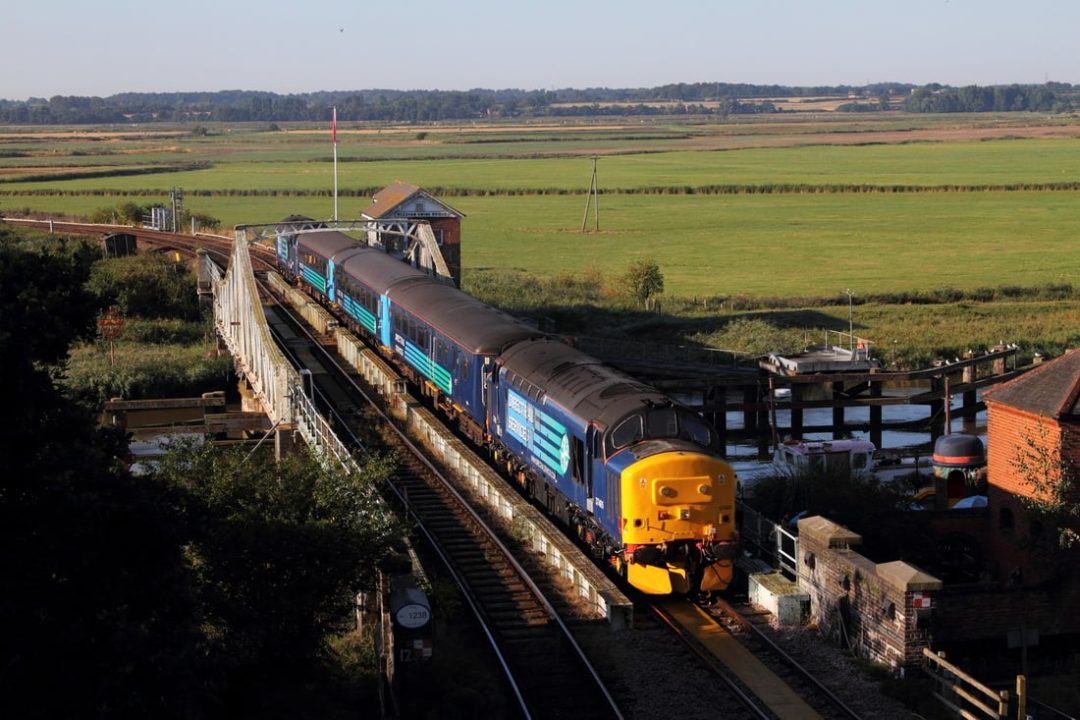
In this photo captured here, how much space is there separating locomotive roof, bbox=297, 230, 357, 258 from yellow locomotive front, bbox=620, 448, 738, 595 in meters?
34.3

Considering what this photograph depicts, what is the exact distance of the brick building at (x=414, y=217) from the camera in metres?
60.9

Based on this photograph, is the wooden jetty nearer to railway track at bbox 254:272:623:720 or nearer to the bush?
railway track at bbox 254:272:623:720

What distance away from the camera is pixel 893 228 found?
106m

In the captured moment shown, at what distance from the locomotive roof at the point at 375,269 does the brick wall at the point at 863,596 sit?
22.8m

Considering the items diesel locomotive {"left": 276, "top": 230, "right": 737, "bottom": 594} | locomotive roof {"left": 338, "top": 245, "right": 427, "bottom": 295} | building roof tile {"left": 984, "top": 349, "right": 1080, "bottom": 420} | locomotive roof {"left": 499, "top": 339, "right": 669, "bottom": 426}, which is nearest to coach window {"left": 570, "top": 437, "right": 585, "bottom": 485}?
diesel locomotive {"left": 276, "top": 230, "right": 737, "bottom": 594}

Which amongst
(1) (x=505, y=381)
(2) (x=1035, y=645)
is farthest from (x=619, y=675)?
(1) (x=505, y=381)

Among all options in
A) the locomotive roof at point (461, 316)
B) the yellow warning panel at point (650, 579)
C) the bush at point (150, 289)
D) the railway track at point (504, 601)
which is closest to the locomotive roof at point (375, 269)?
the locomotive roof at point (461, 316)

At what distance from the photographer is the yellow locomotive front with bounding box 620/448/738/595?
2150 cm

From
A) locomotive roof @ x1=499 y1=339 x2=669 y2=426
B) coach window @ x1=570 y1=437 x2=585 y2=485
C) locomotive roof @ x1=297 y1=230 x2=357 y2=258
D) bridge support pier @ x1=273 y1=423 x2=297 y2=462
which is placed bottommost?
bridge support pier @ x1=273 y1=423 x2=297 y2=462

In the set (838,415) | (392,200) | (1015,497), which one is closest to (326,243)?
(392,200)

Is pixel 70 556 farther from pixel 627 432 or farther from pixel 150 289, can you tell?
pixel 150 289

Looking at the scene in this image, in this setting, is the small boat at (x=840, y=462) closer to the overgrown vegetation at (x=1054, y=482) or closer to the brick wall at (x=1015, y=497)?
the brick wall at (x=1015, y=497)

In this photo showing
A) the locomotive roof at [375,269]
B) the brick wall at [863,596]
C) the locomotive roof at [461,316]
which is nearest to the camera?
the brick wall at [863,596]

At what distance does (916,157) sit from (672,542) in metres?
176
